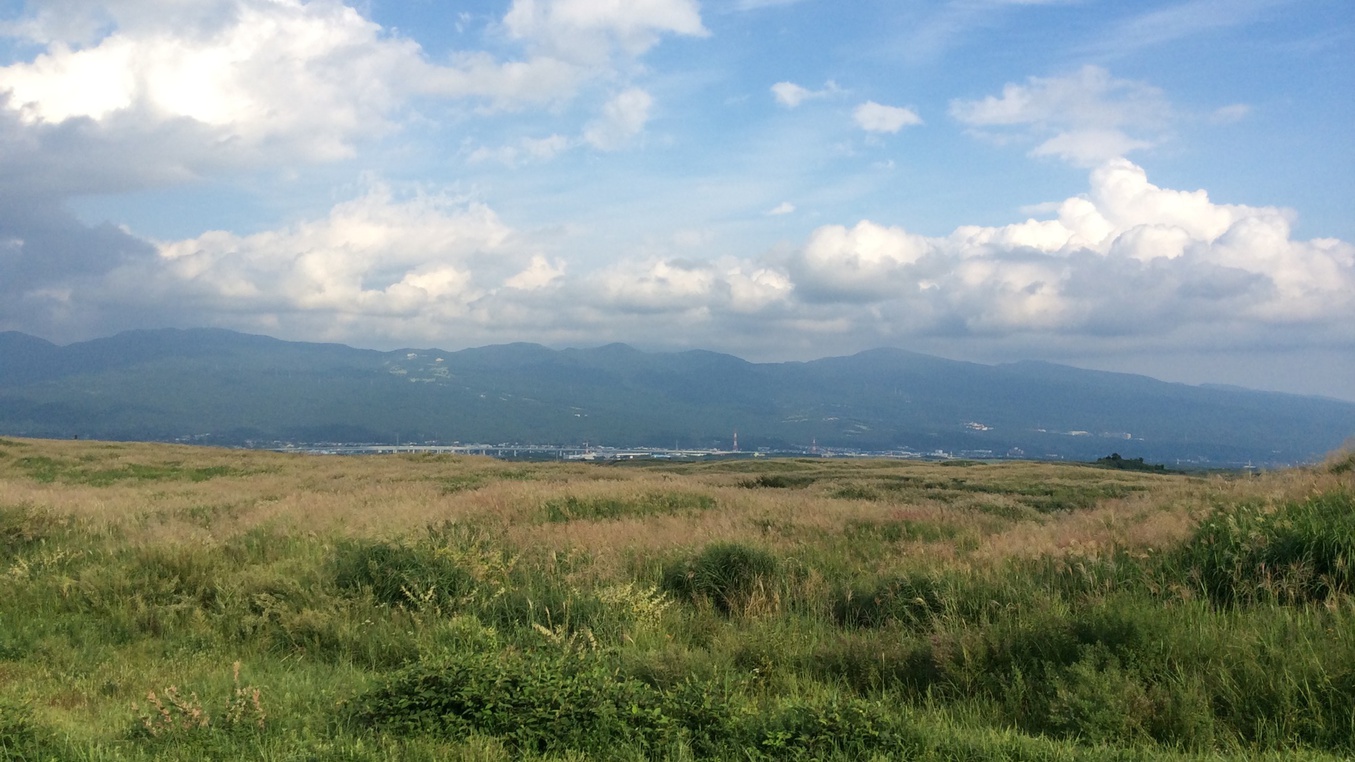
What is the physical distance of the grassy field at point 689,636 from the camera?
515 cm

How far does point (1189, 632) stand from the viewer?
20.4 ft

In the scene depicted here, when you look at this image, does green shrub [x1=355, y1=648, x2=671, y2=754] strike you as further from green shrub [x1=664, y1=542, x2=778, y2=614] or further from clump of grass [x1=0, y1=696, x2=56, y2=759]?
green shrub [x1=664, y1=542, x2=778, y2=614]

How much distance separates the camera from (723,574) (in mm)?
10109

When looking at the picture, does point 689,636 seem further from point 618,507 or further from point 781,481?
point 781,481

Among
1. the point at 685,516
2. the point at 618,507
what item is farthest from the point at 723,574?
the point at 618,507

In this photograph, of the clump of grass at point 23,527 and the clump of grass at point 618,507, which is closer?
the clump of grass at point 23,527

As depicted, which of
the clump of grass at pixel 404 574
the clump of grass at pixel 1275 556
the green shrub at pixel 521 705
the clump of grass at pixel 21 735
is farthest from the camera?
the clump of grass at pixel 404 574

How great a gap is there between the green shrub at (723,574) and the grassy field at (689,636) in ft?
0.15

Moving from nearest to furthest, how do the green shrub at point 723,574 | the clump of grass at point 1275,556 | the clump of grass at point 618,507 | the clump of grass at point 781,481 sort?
1. the clump of grass at point 1275,556
2. the green shrub at point 723,574
3. the clump of grass at point 618,507
4. the clump of grass at point 781,481

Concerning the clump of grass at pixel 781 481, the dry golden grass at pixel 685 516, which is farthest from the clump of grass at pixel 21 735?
the clump of grass at pixel 781 481

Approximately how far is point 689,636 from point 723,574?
2239 mm

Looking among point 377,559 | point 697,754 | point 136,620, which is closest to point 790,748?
point 697,754

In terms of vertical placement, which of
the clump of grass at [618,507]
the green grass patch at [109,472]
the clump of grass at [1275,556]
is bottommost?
the green grass patch at [109,472]

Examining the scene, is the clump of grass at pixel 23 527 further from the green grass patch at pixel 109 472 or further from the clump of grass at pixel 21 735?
the green grass patch at pixel 109 472
